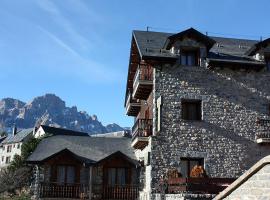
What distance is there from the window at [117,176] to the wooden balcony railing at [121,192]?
1.63 ft

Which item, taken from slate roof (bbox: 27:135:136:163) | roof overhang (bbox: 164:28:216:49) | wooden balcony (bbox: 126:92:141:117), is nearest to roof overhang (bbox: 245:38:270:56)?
roof overhang (bbox: 164:28:216:49)

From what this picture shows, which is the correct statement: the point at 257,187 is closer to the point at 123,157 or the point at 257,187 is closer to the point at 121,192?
the point at 121,192

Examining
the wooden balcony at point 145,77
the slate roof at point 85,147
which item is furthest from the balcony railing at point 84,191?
the wooden balcony at point 145,77

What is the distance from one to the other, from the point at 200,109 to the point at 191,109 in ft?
1.71

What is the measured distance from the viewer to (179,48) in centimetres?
2372

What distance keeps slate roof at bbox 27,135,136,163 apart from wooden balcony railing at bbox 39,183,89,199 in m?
1.72

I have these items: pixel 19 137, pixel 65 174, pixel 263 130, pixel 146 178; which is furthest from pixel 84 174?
pixel 19 137

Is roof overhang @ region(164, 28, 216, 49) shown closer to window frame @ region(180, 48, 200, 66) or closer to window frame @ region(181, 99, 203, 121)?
window frame @ region(180, 48, 200, 66)

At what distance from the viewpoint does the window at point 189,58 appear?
23.9 m

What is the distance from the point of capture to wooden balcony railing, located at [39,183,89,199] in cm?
2480

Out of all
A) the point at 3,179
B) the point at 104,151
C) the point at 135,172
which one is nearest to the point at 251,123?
the point at 135,172

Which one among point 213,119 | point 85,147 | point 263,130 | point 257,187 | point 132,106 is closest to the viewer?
point 257,187

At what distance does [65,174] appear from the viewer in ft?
Answer: 84.7

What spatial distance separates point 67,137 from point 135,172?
644 centimetres
